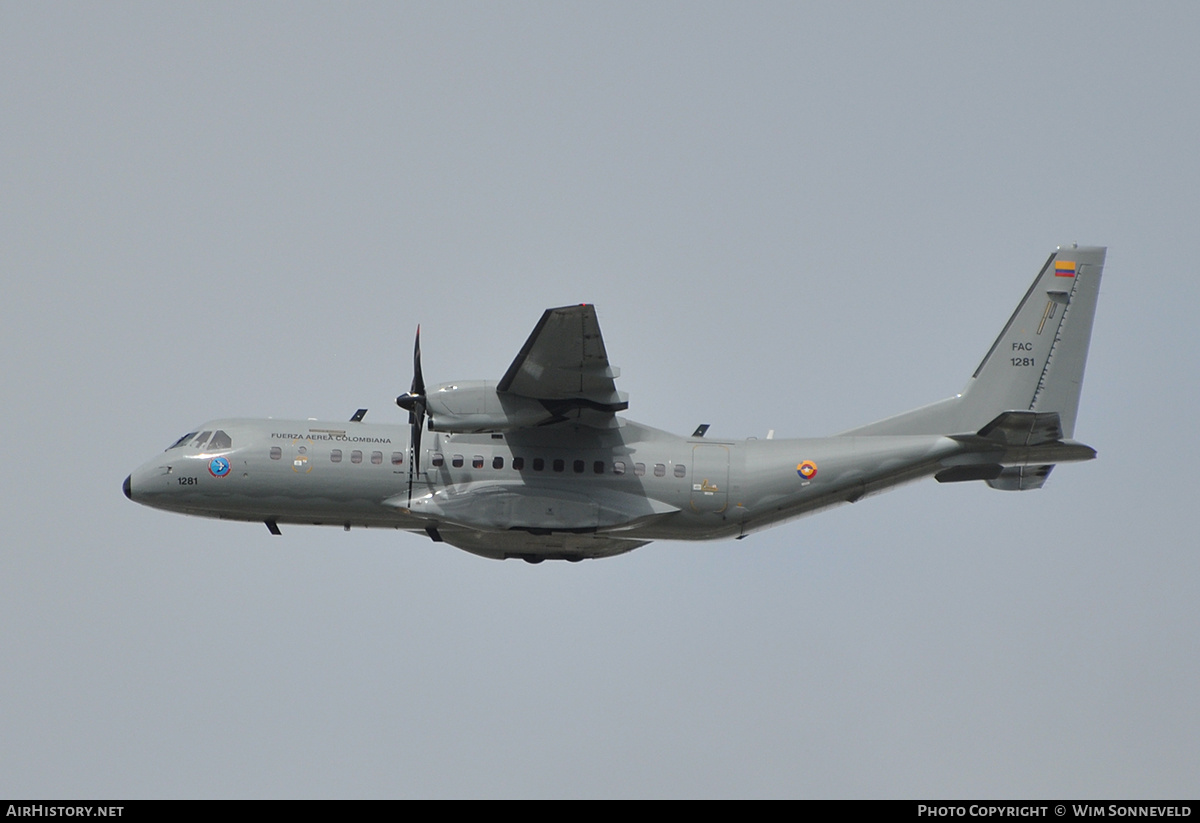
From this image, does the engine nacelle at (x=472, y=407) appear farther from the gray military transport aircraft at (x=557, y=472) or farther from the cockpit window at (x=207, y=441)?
the cockpit window at (x=207, y=441)

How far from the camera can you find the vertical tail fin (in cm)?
2791

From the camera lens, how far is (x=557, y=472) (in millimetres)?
26875

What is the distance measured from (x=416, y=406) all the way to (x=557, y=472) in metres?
2.87

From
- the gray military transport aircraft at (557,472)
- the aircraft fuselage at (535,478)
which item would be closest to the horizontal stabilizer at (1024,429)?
the gray military transport aircraft at (557,472)

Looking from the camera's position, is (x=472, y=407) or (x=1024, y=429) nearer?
(x=472, y=407)

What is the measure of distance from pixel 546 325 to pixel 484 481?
3994mm

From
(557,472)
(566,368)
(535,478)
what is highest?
(566,368)

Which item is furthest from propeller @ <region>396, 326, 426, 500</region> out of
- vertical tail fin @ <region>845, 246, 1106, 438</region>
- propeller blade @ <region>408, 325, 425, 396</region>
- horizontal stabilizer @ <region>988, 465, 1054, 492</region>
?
horizontal stabilizer @ <region>988, 465, 1054, 492</region>

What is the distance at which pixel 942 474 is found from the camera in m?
27.6

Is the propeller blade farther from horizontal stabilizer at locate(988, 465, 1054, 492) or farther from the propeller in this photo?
horizontal stabilizer at locate(988, 465, 1054, 492)

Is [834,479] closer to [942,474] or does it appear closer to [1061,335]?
[942,474]

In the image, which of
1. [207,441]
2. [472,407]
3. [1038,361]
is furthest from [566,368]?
[1038,361]

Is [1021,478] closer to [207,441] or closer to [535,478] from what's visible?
[535,478]
